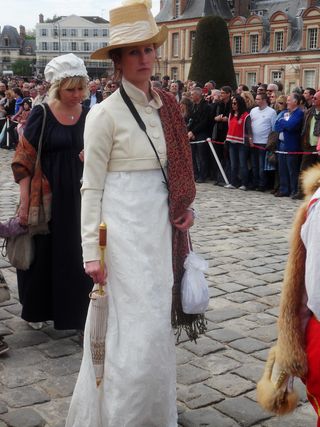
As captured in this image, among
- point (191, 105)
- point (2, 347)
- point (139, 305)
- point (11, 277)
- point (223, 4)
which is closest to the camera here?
point (139, 305)

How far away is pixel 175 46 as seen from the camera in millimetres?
61688

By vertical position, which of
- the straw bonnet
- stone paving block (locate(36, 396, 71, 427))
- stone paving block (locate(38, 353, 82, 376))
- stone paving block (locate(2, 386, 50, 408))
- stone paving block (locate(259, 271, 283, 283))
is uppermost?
the straw bonnet

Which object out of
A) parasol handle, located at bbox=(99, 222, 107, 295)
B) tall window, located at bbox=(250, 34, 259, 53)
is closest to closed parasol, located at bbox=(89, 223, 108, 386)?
parasol handle, located at bbox=(99, 222, 107, 295)

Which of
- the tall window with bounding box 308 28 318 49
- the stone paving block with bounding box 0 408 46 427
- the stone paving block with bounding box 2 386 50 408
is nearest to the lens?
the stone paving block with bounding box 0 408 46 427

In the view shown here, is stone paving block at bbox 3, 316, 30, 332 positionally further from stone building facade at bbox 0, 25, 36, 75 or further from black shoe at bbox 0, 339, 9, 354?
stone building facade at bbox 0, 25, 36, 75

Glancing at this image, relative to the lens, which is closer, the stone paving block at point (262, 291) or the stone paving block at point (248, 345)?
the stone paving block at point (248, 345)

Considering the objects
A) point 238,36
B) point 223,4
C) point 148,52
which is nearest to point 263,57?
point 238,36

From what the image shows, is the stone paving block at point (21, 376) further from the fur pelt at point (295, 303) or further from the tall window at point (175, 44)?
the tall window at point (175, 44)

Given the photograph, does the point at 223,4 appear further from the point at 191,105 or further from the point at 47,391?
the point at 47,391

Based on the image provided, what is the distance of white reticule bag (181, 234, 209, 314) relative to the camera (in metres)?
3.04

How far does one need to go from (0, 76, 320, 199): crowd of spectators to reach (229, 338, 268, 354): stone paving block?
21.1ft

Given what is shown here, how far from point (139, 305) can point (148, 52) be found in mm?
1205

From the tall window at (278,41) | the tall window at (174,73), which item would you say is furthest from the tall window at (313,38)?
the tall window at (174,73)

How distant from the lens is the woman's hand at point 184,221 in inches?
120
